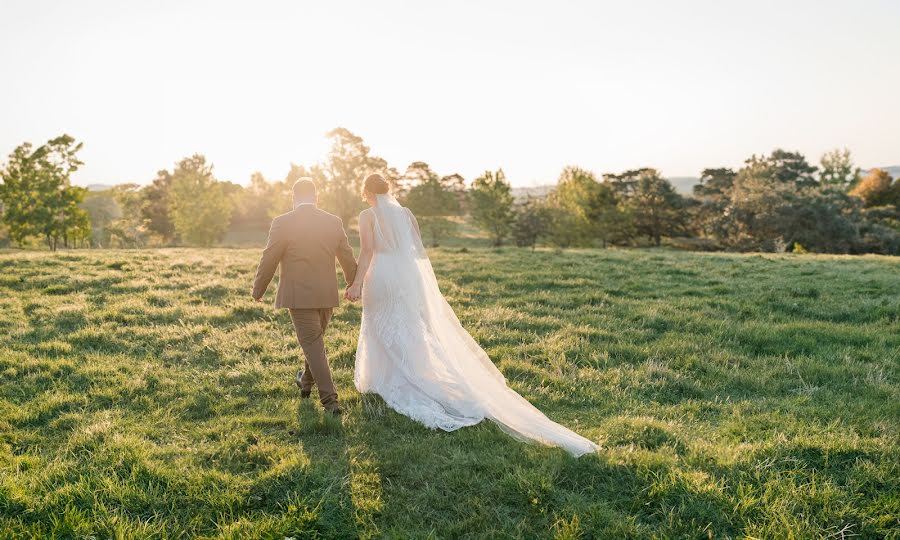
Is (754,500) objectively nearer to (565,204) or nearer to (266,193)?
(565,204)

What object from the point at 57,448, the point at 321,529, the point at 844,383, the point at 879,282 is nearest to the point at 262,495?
the point at 321,529

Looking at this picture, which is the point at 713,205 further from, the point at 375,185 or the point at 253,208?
the point at 253,208

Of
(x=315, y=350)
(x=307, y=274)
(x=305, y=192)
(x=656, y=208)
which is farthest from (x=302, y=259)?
(x=656, y=208)

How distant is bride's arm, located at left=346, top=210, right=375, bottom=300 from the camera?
7.32 metres

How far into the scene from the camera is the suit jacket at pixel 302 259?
6844 mm

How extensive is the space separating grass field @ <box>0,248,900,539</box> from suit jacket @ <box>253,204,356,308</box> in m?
1.44

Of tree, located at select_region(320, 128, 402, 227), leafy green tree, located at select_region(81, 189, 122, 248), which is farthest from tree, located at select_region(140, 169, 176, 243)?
tree, located at select_region(320, 128, 402, 227)

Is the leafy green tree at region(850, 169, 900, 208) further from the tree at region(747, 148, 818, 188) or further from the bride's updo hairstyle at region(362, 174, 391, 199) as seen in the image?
the bride's updo hairstyle at region(362, 174, 391, 199)

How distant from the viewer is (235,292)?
14.4 m

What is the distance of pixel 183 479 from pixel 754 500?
5.12m

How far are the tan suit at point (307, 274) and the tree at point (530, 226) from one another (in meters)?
49.7

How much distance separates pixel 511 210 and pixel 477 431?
173 feet

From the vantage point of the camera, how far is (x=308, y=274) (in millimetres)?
6891

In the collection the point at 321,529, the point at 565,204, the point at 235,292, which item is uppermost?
the point at 565,204
